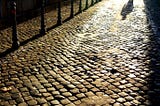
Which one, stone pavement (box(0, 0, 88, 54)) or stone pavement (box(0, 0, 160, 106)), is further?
stone pavement (box(0, 0, 88, 54))

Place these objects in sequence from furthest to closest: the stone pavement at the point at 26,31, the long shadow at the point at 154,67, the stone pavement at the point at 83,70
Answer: the stone pavement at the point at 26,31
the long shadow at the point at 154,67
the stone pavement at the point at 83,70

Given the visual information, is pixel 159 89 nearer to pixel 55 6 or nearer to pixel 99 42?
pixel 99 42

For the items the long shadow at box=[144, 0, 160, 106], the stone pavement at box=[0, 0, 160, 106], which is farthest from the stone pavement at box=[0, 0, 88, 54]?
the long shadow at box=[144, 0, 160, 106]

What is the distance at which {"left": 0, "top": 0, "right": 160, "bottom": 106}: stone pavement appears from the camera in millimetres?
5453

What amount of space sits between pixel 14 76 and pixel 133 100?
2619mm

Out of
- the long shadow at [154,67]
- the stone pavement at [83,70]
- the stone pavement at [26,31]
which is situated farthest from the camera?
the stone pavement at [26,31]

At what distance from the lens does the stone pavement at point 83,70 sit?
545 centimetres

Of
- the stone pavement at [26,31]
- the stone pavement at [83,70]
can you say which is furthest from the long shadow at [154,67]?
the stone pavement at [26,31]

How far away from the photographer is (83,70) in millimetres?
6879

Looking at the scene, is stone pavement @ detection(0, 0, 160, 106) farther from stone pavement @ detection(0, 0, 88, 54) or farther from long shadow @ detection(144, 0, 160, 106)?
stone pavement @ detection(0, 0, 88, 54)

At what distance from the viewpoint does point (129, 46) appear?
9102 millimetres

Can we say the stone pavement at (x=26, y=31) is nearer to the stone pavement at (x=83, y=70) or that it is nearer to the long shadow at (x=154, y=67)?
the stone pavement at (x=83, y=70)

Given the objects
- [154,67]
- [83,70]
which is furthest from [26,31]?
[154,67]

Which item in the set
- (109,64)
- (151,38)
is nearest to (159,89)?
(109,64)
